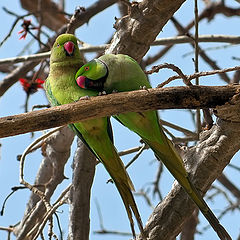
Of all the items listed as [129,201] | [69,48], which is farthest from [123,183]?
[69,48]

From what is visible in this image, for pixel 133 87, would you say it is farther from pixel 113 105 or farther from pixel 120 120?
pixel 113 105

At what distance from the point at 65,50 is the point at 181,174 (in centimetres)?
91

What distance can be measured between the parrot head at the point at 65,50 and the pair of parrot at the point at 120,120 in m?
0.03

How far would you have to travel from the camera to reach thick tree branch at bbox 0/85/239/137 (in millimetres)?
1907


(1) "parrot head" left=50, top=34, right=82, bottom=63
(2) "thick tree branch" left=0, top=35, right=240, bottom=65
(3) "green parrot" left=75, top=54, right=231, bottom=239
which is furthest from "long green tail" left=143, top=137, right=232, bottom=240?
(2) "thick tree branch" left=0, top=35, right=240, bottom=65

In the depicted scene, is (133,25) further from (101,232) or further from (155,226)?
(101,232)

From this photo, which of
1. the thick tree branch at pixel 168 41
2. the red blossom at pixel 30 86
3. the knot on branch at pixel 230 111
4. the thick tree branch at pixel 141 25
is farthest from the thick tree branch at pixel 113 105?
the red blossom at pixel 30 86

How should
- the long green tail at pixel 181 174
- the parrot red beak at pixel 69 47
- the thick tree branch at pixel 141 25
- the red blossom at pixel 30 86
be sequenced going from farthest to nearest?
the red blossom at pixel 30 86, the thick tree branch at pixel 141 25, the parrot red beak at pixel 69 47, the long green tail at pixel 181 174

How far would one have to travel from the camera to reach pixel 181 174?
2.27 m

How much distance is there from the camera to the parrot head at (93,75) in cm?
224

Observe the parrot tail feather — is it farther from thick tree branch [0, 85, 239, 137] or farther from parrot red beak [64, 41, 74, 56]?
parrot red beak [64, 41, 74, 56]

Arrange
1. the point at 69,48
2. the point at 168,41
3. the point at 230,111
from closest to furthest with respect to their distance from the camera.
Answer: the point at 230,111 → the point at 69,48 → the point at 168,41

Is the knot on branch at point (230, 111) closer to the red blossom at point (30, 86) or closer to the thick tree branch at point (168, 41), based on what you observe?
the thick tree branch at point (168, 41)

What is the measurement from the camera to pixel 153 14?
2.76 metres
